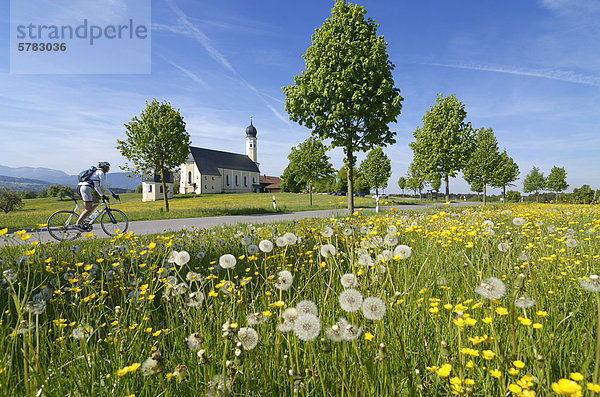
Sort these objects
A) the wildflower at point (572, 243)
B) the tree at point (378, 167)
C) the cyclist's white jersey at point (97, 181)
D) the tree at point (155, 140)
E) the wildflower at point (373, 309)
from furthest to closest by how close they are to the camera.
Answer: the tree at point (378, 167) → the tree at point (155, 140) → the cyclist's white jersey at point (97, 181) → the wildflower at point (572, 243) → the wildflower at point (373, 309)

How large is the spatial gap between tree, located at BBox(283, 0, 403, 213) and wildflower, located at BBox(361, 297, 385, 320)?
11.3 meters

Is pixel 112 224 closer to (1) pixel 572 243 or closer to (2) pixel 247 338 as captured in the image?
(2) pixel 247 338

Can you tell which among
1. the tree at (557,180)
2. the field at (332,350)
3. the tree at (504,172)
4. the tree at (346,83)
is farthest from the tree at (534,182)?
the field at (332,350)

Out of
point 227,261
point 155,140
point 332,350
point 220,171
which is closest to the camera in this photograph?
point 332,350

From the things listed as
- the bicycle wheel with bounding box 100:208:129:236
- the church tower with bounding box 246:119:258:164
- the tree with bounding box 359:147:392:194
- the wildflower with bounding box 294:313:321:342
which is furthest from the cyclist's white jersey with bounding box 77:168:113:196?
the church tower with bounding box 246:119:258:164

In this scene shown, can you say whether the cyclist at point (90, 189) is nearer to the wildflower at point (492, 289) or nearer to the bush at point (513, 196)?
the wildflower at point (492, 289)

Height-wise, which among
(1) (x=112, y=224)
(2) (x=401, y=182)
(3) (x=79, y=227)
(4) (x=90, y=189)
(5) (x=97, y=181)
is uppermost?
(2) (x=401, y=182)

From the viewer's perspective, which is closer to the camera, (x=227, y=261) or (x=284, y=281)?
(x=284, y=281)

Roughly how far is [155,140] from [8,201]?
21174mm

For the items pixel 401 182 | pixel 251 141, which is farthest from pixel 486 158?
pixel 251 141

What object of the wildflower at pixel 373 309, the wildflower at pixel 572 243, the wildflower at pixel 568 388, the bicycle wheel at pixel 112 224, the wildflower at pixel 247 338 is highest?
the wildflower at pixel 568 388

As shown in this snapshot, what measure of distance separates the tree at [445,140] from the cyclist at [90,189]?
66.0 feet

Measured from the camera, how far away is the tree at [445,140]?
65.9 ft

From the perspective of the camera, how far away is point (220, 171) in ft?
235
